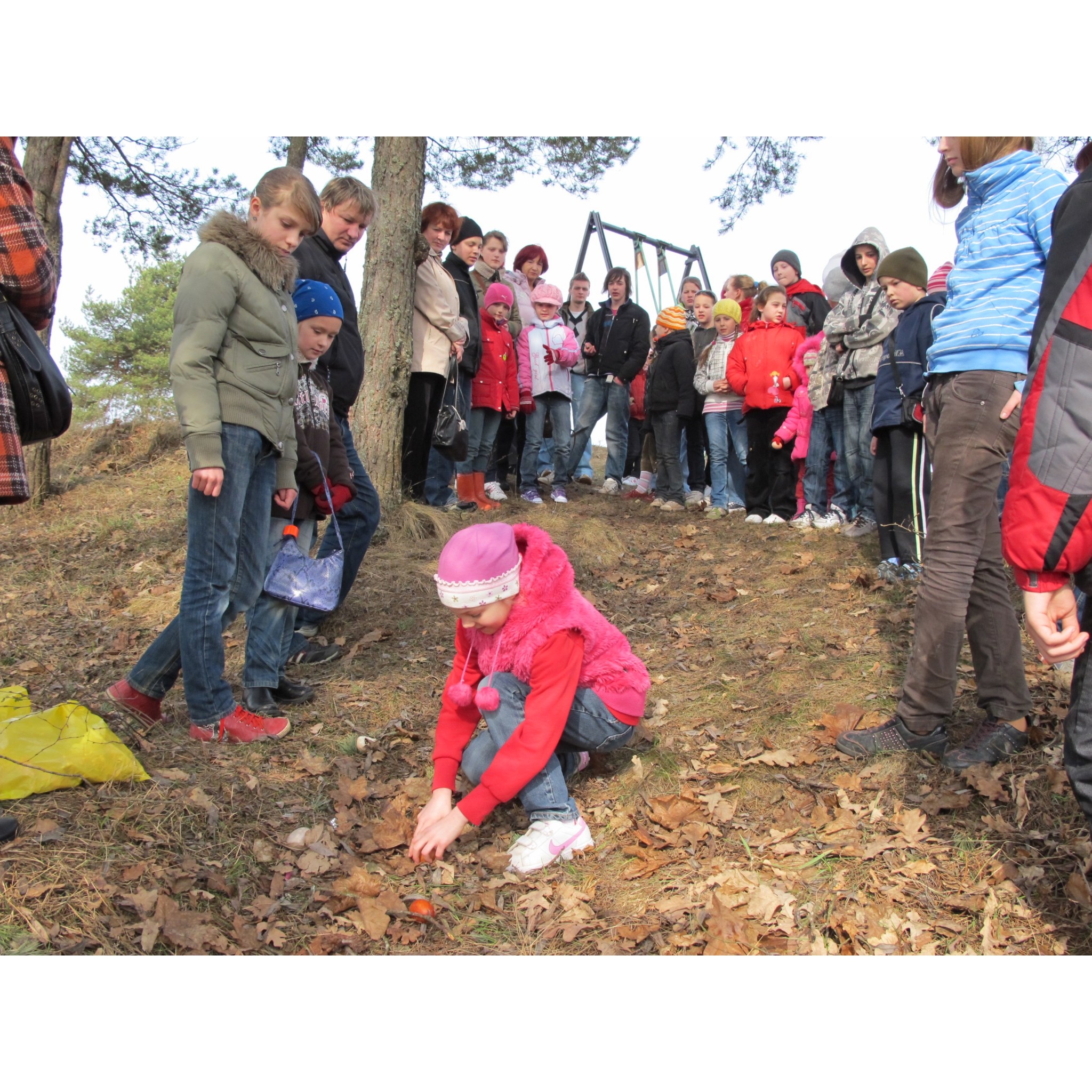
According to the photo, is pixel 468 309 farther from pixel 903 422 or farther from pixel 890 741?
pixel 890 741

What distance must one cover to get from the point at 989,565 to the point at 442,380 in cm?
527

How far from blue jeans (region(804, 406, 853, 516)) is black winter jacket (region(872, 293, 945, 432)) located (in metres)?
1.79

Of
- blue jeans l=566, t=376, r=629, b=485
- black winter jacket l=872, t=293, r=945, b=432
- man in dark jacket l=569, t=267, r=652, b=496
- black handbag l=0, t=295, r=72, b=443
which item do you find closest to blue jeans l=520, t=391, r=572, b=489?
blue jeans l=566, t=376, r=629, b=485

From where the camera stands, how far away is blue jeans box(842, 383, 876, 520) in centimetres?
704

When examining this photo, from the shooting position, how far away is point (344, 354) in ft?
15.3

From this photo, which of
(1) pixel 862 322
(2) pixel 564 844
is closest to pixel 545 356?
(1) pixel 862 322

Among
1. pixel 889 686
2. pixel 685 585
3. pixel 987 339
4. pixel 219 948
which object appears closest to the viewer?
pixel 219 948

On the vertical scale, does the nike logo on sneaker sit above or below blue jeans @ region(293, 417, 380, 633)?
below

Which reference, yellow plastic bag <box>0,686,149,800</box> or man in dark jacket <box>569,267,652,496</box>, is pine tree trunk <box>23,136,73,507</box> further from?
yellow plastic bag <box>0,686,149,800</box>

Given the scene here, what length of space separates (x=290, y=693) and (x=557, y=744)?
68.7 inches

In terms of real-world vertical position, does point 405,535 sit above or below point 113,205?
below

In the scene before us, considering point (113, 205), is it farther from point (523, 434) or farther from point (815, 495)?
point (815, 495)

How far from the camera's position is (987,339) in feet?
10.1

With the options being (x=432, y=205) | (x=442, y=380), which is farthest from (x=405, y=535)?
(x=432, y=205)
